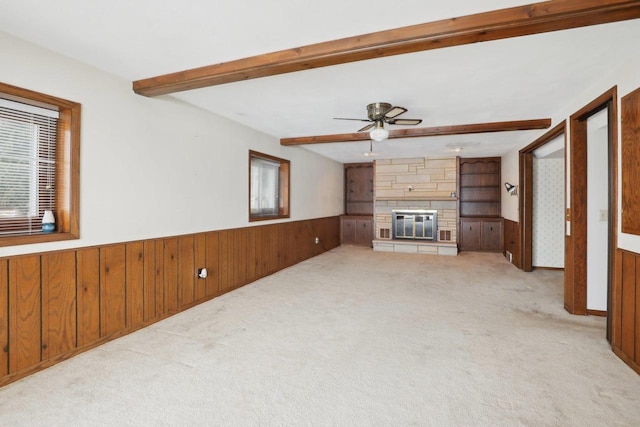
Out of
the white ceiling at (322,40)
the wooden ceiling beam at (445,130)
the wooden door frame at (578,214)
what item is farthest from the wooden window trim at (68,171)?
the wooden door frame at (578,214)

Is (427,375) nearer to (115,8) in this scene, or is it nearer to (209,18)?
(209,18)

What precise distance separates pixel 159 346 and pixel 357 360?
1.63 meters

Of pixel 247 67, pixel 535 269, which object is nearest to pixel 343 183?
pixel 535 269

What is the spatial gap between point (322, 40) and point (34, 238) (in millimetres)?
2459

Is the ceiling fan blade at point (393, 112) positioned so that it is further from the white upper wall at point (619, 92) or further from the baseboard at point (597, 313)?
the baseboard at point (597, 313)

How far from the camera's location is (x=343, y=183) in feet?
29.9

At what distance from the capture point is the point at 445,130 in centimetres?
472

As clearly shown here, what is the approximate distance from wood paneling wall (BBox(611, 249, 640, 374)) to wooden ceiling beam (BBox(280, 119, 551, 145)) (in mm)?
2380

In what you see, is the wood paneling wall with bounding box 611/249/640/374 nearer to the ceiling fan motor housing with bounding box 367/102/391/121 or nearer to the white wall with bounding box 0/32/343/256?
the ceiling fan motor housing with bounding box 367/102/391/121

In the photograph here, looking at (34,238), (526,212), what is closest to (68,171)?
(34,238)

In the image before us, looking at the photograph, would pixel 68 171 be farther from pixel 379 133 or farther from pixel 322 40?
pixel 379 133

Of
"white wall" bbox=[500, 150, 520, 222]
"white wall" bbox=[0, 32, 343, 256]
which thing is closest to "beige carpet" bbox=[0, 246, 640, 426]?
"white wall" bbox=[0, 32, 343, 256]

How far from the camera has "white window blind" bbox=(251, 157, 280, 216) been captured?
17.1 ft

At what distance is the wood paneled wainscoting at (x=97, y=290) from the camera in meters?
2.22
